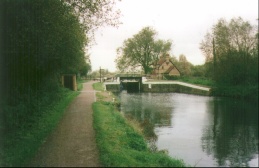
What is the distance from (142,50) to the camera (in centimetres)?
7194

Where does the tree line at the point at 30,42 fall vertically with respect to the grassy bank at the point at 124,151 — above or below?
above

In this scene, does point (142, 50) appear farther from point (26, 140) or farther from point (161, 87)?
point (26, 140)

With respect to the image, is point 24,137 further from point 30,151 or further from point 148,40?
point 148,40

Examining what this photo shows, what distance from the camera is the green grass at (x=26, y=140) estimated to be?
864 cm

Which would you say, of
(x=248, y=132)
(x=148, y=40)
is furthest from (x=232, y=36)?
(x=148, y=40)

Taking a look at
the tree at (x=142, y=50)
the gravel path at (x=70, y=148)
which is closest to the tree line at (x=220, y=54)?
the tree at (x=142, y=50)

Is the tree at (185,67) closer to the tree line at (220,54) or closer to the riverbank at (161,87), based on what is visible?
the tree line at (220,54)

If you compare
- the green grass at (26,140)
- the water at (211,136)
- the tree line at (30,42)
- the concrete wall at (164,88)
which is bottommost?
the water at (211,136)

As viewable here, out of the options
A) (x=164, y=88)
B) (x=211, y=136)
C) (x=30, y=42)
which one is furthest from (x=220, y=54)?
(x=164, y=88)

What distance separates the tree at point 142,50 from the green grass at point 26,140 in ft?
186

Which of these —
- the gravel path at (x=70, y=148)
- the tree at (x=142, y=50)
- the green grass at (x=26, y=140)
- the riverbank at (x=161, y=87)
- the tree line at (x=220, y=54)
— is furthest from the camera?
the tree at (x=142, y=50)

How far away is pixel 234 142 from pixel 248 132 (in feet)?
7.23

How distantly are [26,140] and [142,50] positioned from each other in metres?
62.3

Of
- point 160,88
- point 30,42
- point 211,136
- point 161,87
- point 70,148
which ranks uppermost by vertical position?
point 30,42
